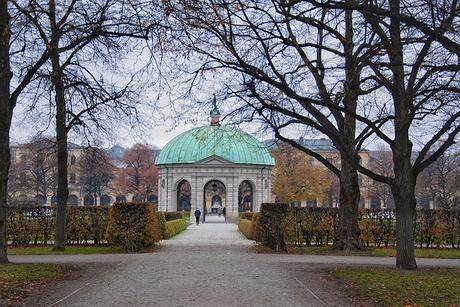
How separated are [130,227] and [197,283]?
32.6ft

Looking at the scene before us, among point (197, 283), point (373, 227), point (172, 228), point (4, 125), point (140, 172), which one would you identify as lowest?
point (172, 228)

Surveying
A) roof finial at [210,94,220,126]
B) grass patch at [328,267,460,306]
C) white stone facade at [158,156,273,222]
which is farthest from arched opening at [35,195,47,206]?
grass patch at [328,267,460,306]

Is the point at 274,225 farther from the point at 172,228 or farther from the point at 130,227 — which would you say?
the point at 172,228

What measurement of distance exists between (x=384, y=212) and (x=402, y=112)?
38.8 feet

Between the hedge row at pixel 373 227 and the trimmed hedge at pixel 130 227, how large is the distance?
419cm

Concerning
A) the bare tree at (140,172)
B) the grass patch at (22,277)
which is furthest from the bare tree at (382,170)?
the grass patch at (22,277)

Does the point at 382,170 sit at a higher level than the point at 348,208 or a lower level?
higher

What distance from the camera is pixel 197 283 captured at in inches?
453

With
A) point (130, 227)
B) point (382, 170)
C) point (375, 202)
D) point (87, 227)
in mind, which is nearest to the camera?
point (130, 227)

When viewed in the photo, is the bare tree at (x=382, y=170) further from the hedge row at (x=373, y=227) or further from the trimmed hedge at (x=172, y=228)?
the hedge row at (x=373, y=227)

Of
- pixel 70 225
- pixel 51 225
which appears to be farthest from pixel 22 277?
pixel 51 225

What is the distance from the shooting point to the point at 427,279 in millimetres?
12375

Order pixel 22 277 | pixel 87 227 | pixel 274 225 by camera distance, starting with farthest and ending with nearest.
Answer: pixel 87 227
pixel 274 225
pixel 22 277

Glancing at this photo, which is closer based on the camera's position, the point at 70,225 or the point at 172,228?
the point at 70,225
